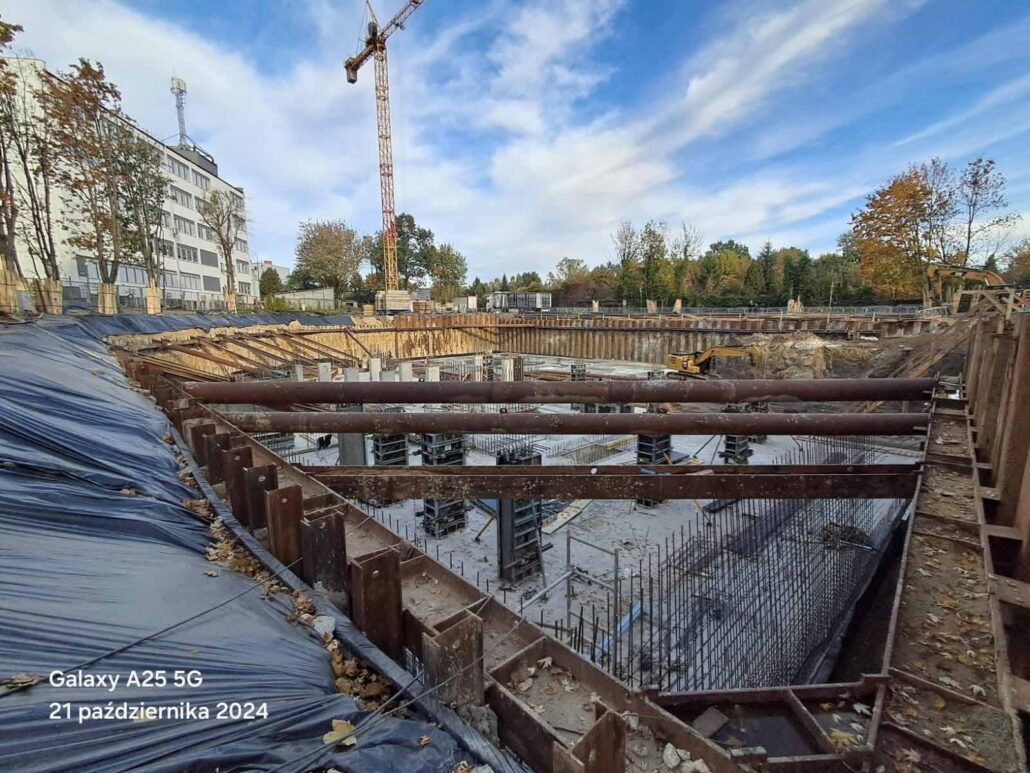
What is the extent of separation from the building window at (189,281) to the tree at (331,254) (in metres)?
14.0

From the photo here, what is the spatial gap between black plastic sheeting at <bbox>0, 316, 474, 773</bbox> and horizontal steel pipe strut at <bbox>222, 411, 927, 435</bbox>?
2.55 metres

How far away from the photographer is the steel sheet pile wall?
6.38 metres

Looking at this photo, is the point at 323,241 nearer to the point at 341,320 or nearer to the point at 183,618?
the point at 341,320

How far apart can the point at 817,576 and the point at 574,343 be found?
35.5m

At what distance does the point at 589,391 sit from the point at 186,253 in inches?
2021

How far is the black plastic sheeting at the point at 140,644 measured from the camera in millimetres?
1309

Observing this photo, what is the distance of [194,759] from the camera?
1271 mm

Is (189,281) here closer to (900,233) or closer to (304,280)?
(304,280)

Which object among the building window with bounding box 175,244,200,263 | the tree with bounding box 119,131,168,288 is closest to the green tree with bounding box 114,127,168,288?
the tree with bounding box 119,131,168,288

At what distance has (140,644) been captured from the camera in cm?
169

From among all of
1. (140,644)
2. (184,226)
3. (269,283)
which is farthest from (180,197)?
(140,644)

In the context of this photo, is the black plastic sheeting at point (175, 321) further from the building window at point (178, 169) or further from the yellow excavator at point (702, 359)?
the yellow excavator at point (702, 359)

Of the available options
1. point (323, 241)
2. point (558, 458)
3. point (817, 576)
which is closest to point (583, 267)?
point (323, 241)

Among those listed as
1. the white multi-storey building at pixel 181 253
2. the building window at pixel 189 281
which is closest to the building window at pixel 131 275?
the white multi-storey building at pixel 181 253
